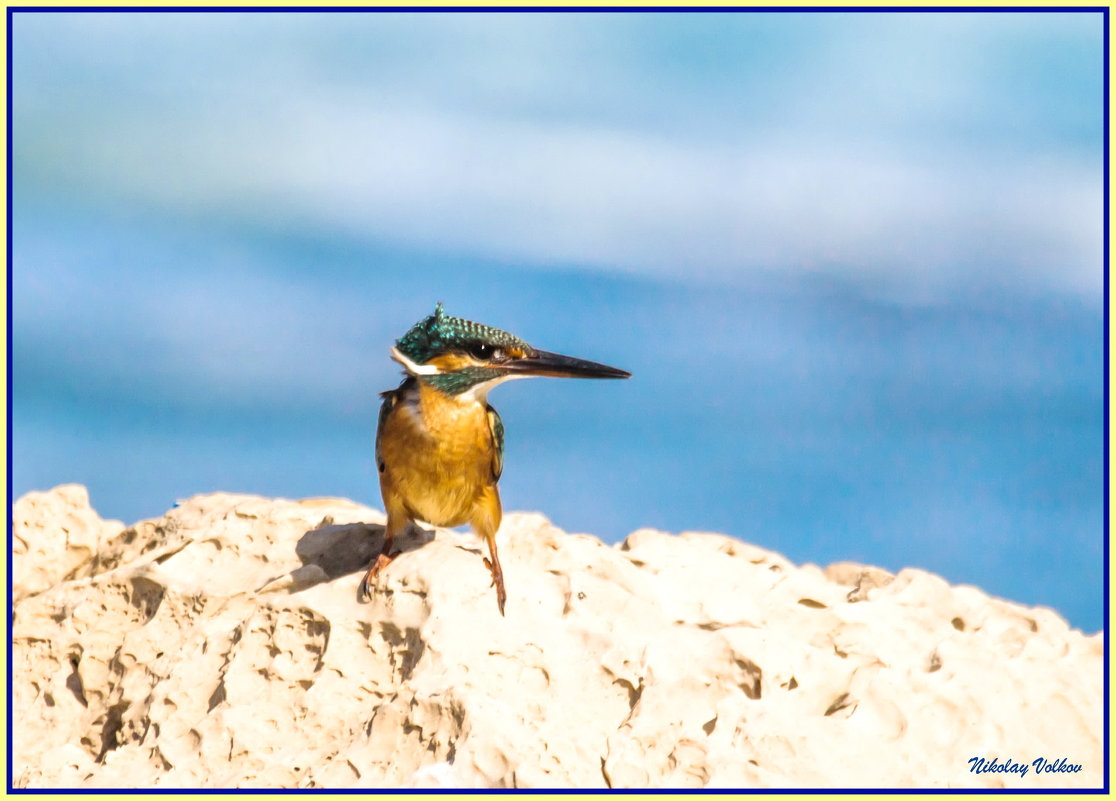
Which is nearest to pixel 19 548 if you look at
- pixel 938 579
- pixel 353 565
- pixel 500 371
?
pixel 353 565

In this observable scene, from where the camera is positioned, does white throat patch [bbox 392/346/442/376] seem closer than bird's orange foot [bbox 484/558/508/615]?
No

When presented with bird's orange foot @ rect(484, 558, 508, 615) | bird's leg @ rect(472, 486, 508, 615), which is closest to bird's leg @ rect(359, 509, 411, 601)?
bird's leg @ rect(472, 486, 508, 615)

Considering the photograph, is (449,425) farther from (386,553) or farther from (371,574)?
(371,574)

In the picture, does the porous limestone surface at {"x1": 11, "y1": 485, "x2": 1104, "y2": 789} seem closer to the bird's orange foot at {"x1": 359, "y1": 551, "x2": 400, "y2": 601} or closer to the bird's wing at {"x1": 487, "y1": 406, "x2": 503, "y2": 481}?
the bird's orange foot at {"x1": 359, "y1": 551, "x2": 400, "y2": 601}
